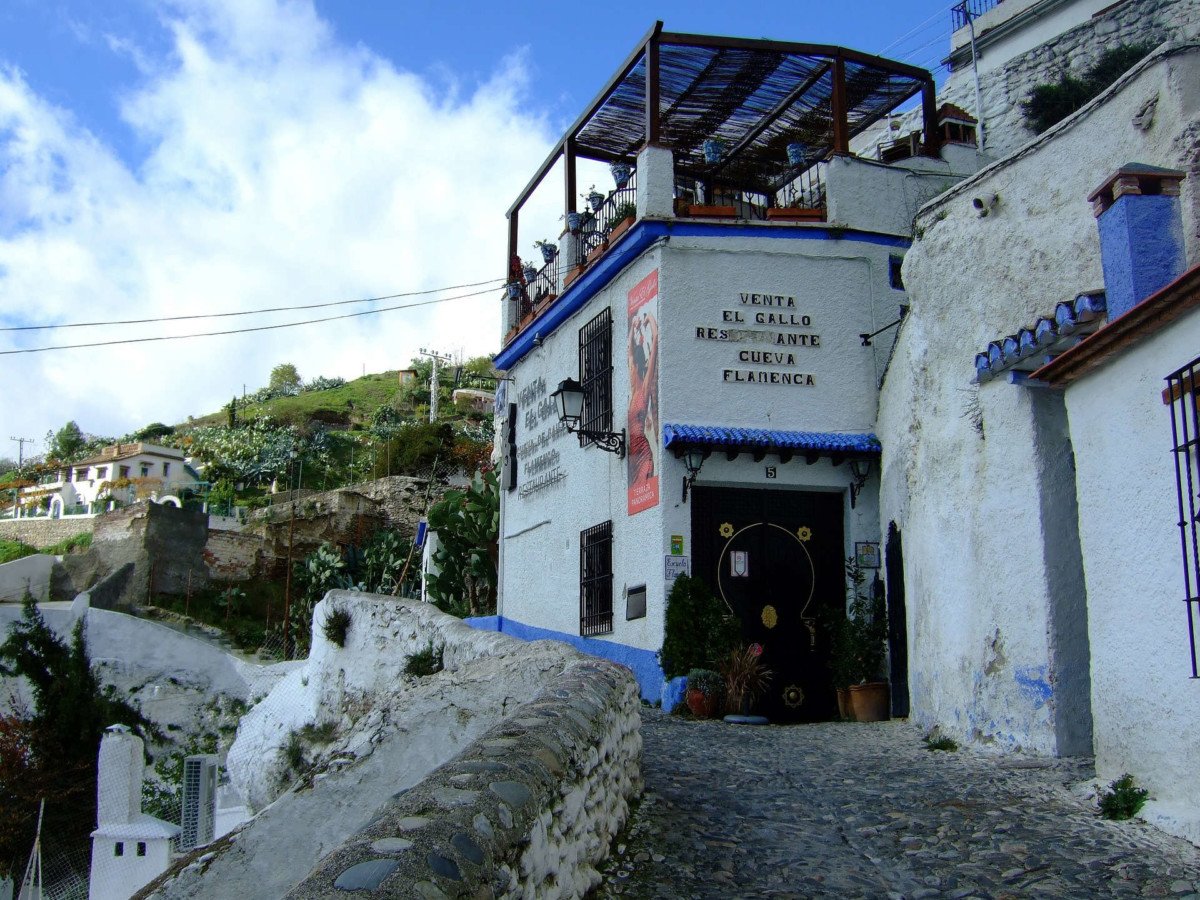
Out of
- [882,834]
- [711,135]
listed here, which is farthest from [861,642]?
[711,135]

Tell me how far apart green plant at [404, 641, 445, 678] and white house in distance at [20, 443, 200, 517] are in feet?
117

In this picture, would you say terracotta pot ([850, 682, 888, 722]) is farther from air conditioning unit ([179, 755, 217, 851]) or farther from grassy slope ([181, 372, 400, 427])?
grassy slope ([181, 372, 400, 427])

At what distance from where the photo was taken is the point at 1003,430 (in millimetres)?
8344

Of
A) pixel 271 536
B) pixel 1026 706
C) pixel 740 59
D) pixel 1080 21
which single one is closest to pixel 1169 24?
pixel 1080 21

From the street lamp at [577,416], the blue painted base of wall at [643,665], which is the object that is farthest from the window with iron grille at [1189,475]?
the street lamp at [577,416]

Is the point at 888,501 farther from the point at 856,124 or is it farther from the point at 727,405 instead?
the point at 856,124

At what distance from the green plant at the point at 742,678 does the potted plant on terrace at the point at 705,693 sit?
0.10 metres

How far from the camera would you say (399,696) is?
9.41 m

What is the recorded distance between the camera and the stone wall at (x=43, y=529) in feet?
130

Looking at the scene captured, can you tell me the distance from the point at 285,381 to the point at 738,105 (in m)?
66.8

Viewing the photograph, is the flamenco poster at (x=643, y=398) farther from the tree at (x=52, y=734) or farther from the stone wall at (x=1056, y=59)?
the stone wall at (x=1056, y=59)

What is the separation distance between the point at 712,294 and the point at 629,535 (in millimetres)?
2818

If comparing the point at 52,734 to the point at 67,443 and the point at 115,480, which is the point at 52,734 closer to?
the point at 115,480

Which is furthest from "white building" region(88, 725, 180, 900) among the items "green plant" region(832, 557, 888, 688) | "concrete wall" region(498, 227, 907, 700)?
"green plant" region(832, 557, 888, 688)
